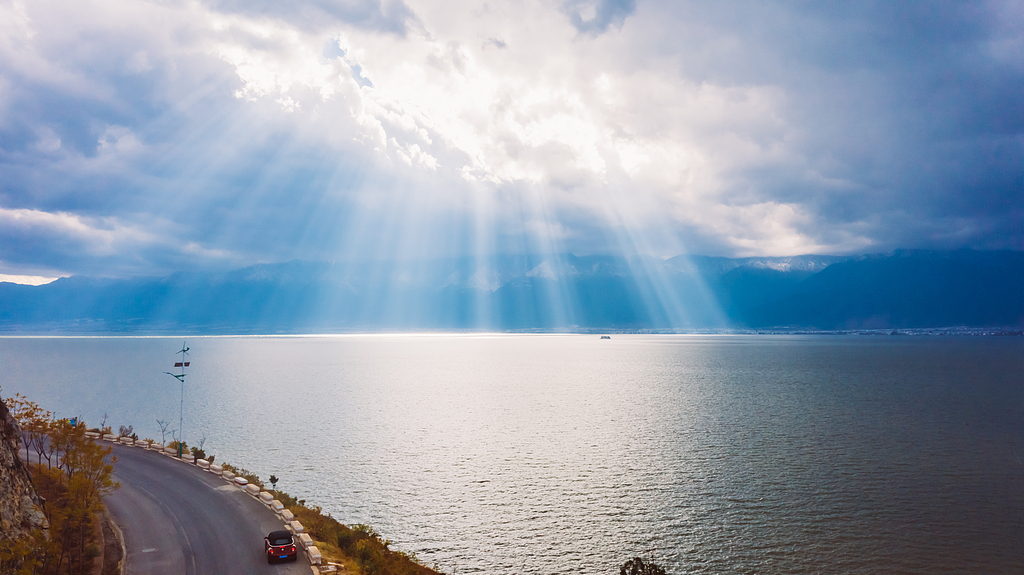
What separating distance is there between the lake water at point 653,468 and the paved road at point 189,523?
10.7m

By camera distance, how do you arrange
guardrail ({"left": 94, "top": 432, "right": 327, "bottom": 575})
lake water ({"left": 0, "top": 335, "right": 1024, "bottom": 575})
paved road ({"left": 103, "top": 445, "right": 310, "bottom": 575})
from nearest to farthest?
paved road ({"left": 103, "top": 445, "right": 310, "bottom": 575}) < guardrail ({"left": 94, "top": 432, "right": 327, "bottom": 575}) < lake water ({"left": 0, "top": 335, "right": 1024, "bottom": 575})

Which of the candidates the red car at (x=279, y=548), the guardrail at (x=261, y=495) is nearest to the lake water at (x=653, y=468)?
the guardrail at (x=261, y=495)

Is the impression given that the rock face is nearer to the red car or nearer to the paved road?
the paved road

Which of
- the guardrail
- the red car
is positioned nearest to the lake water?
the guardrail

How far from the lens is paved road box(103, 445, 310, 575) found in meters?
35.1

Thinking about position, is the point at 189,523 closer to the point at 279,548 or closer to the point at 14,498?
the point at 14,498

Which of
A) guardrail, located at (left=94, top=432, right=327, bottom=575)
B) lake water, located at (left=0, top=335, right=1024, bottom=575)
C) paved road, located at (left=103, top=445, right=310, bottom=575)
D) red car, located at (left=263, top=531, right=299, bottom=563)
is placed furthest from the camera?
lake water, located at (left=0, top=335, right=1024, bottom=575)

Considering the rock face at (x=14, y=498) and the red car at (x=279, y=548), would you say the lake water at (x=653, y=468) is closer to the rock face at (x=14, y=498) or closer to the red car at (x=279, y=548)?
the red car at (x=279, y=548)

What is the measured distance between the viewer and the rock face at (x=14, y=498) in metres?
33.6

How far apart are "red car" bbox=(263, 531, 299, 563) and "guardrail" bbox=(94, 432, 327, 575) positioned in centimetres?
135

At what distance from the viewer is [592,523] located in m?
49.6

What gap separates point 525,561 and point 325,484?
3177 centimetres

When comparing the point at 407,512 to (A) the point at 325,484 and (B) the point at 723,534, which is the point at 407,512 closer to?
(A) the point at 325,484

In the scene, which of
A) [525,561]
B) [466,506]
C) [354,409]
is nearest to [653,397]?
[354,409]
